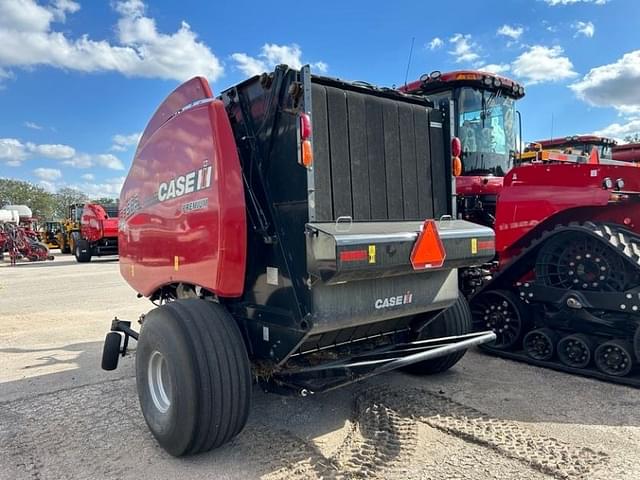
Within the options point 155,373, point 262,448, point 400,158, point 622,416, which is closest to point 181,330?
point 155,373

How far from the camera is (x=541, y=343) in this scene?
15.7ft

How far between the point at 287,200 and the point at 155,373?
147 cm

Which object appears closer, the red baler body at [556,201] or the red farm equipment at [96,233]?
the red baler body at [556,201]

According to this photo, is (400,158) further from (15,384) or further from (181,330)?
(15,384)

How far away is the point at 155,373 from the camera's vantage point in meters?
3.37

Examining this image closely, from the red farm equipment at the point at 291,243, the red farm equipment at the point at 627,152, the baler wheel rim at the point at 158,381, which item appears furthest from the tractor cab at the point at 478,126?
the red farm equipment at the point at 627,152

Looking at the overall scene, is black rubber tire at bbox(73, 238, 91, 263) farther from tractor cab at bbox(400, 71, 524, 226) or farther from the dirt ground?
tractor cab at bbox(400, 71, 524, 226)

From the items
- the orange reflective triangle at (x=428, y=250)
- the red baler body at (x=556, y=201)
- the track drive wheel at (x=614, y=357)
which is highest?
the red baler body at (x=556, y=201)

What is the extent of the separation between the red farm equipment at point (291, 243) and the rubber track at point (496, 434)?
463 millimetres

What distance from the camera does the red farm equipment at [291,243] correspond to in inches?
113

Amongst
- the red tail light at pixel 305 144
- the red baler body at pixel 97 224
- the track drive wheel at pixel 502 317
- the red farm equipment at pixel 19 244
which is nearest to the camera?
the red tail light at pixel 305 144

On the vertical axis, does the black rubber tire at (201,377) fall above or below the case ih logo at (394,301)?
below

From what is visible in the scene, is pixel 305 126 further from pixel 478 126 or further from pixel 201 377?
pixel 478 126

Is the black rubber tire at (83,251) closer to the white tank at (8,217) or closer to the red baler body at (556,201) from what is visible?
the white tank at (8,217)
